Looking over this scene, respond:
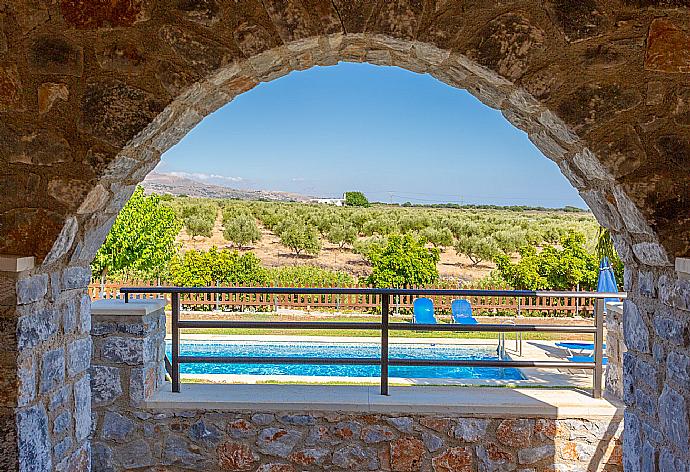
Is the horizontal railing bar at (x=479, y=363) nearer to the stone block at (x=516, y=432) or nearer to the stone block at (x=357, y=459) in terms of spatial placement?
the stone block at (x=516, y=432)

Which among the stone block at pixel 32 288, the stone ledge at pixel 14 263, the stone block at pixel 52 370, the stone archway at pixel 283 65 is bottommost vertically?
the stone block at pixel 52 370

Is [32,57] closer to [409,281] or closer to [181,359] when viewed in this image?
[181,359]

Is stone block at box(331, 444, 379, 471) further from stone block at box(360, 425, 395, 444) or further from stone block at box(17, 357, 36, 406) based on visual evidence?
stone block at box(17, 357, 36, 406)

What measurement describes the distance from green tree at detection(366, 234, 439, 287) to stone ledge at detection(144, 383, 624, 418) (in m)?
8.95

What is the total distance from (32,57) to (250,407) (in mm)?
1921

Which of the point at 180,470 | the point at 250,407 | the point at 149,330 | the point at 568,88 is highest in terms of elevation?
the point at 568,88

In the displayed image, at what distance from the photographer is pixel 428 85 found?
3109 centimetres

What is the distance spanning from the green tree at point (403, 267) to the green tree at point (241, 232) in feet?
17.6

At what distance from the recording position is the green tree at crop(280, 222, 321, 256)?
16766mm

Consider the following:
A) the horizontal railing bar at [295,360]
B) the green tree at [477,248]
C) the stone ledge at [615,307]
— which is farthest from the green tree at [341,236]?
the horizontal railing bar at [295,360]

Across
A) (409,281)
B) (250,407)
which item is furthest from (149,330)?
(409,281)

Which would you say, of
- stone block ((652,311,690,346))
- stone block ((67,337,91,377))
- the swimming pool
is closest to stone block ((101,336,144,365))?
stone block ((67,337,91,377))

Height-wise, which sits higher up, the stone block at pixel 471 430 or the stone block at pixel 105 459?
the stone block at pixel 471 430

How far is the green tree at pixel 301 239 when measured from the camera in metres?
16.8
